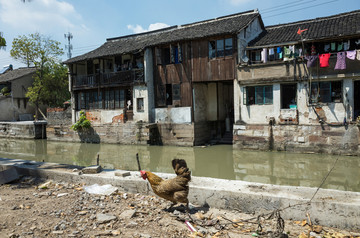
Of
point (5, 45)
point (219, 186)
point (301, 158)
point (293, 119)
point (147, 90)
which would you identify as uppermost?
point (5, 45)

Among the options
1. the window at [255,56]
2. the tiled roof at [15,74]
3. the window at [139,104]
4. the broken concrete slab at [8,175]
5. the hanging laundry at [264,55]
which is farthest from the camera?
the tiled roof at [15,74]

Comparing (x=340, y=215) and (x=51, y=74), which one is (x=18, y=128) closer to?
(x=51, y=74)

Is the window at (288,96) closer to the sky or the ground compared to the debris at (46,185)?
closer to the sky

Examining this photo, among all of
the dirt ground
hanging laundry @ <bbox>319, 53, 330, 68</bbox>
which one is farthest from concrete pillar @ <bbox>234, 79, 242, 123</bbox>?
the dirt ground

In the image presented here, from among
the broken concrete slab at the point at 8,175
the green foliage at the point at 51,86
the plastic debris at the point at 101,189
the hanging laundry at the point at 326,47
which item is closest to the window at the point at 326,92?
the hanging laundry at the point at 326,47

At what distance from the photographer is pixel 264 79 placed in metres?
14.6

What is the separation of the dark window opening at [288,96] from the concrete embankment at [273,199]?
10480 millimetres

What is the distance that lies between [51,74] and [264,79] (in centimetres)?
2149

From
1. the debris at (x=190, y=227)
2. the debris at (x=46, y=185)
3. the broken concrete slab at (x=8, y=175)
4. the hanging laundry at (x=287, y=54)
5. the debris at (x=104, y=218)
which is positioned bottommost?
the debris at (x=190, y=227)

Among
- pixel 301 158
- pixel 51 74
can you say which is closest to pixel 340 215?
pixel 301 158

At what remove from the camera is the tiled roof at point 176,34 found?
1622 cm

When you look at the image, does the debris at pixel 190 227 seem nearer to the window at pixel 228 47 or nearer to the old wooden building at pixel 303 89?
the old wooden building at pixel 303 89

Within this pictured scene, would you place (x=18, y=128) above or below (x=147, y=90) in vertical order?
below

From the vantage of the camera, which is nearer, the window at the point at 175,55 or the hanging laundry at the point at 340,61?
the hanging laundry at the point at 340,61
